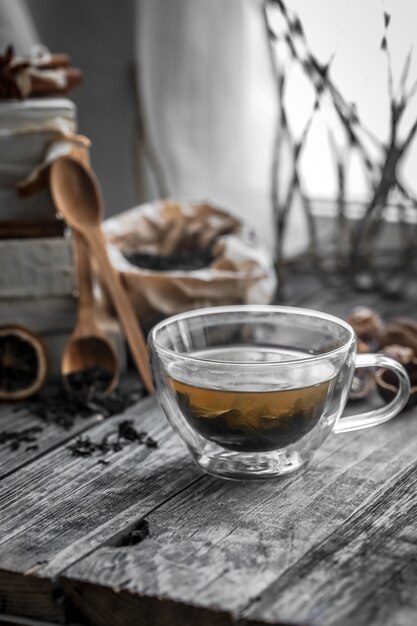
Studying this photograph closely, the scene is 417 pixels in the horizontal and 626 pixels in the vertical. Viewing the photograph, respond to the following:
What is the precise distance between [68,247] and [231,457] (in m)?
0.36

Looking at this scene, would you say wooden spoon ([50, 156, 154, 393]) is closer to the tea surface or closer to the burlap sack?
the burlap sack

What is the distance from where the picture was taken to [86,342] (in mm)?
1082

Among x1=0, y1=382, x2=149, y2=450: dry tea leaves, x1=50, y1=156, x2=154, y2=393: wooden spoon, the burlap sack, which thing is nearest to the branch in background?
the burlap sack

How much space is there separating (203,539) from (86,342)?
1.33ft

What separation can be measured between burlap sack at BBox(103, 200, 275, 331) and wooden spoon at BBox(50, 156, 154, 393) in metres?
0.05

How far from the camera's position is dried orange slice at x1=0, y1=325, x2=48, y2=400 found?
1.04 metres

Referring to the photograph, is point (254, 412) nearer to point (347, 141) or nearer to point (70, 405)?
point (70, 405)

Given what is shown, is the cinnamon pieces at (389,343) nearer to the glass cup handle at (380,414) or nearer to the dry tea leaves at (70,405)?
the glass cup handle at (380,414)

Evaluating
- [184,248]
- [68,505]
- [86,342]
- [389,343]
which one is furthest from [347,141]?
[68,505]

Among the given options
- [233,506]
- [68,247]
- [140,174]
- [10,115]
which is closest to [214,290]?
[68,247]

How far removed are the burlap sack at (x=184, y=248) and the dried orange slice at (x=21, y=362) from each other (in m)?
0.15

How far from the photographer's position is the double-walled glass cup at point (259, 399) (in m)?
0.78

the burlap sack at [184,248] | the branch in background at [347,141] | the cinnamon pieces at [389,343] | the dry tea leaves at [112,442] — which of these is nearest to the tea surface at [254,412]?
the dry tea leaves at [112,442]

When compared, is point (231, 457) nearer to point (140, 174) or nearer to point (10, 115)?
point (10, 115)
